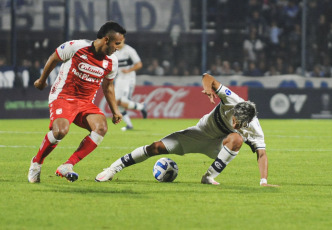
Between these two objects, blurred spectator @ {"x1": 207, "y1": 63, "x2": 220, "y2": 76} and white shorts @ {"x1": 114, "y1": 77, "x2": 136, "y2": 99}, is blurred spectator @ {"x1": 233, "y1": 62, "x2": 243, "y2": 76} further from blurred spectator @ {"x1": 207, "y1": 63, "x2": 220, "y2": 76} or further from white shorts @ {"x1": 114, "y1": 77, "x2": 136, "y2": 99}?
white shorts @ {"x1": 114, "y1": 77, "x2": 136, "y2": 99}

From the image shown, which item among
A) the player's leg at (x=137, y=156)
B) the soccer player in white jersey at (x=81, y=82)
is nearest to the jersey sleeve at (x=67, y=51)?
the soccer player in white jersey at (x=81, y=82)

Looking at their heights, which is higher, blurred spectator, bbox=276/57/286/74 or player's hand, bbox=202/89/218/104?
player's hand, bbox=202/89/218/104

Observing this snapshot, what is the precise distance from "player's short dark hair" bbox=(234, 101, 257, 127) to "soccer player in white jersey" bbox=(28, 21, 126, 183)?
4.71ft

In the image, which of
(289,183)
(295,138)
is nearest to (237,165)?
(289,183)

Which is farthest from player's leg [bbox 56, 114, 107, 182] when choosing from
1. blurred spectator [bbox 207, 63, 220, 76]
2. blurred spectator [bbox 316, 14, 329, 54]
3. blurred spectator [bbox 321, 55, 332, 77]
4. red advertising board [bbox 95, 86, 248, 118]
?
blurred spectator [bbox 316, 14, 329, 54]

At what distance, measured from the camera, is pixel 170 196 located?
7.06 m

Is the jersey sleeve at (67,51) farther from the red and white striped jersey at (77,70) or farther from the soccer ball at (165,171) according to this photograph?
the soccer ball at (165,171)

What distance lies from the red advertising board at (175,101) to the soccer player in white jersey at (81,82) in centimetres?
1399

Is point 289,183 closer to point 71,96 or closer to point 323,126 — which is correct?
point 71,96

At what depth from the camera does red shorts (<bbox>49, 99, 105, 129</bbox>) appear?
7941 millimetres

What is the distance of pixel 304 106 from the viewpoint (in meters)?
23.0

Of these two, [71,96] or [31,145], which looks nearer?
[71,96]

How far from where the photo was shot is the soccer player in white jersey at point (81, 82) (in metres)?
7.97

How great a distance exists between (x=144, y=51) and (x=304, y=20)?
5.12 meters
